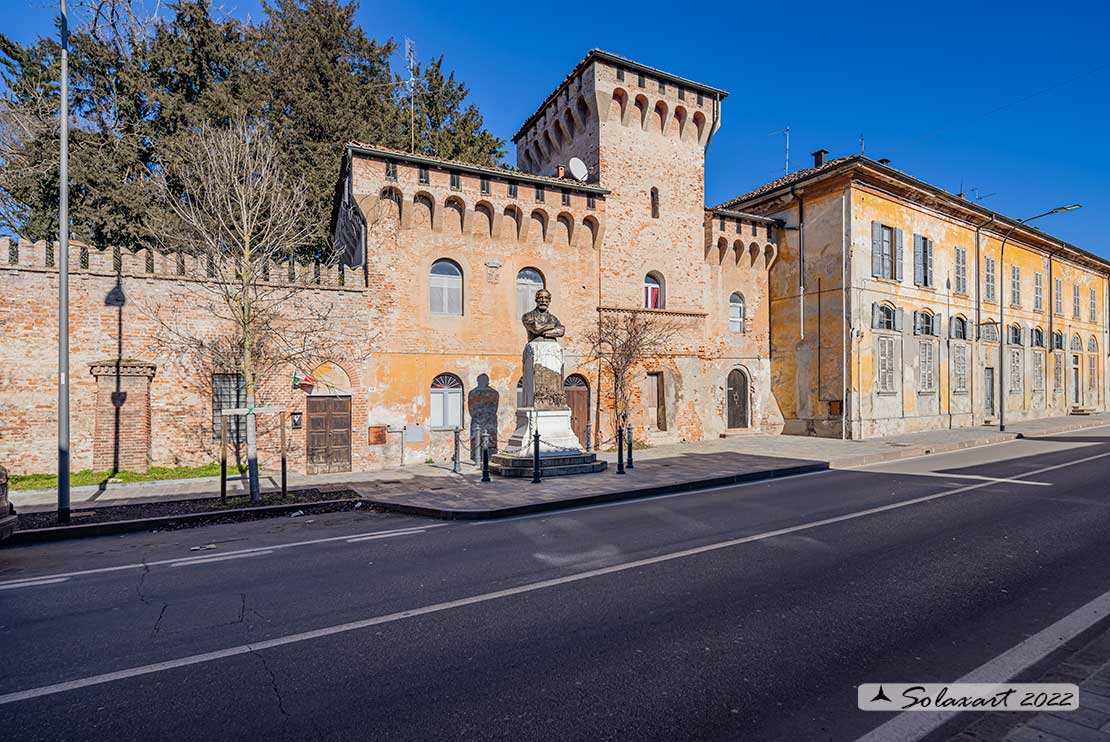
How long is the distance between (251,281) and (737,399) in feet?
59.1

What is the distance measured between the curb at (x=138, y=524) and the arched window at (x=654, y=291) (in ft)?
45.2

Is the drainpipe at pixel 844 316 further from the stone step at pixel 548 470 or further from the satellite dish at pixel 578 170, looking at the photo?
the stone step at pixel 548 470

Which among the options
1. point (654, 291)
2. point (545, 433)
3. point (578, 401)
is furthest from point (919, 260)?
point (545, 433)

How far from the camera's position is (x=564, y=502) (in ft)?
32.0

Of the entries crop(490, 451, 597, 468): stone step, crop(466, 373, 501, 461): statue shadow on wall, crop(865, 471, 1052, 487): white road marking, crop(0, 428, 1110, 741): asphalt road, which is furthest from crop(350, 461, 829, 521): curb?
crop(466, 373, 501, 461): statue shadow on wall

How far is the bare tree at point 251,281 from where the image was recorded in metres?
12.4

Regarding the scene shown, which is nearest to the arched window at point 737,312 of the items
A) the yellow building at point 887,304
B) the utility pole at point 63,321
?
the yellow building at point 887,304

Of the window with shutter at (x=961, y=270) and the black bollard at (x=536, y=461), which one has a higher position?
the window with shutter at (x=961, y=270)

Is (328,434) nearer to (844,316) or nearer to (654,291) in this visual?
(654,291)

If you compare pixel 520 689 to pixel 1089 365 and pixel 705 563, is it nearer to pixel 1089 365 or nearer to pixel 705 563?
pixel 705 563

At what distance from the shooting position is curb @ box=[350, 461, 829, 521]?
911 cm

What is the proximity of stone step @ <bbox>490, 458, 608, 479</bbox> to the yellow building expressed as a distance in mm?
12335

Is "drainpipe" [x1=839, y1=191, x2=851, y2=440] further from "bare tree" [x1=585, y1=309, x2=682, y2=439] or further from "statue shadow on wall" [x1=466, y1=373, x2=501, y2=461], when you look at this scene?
"statue shadow on wall" [x1=466, y1=373, x2=501, y2=461]

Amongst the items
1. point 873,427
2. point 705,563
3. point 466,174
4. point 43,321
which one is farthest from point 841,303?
point 43,321
